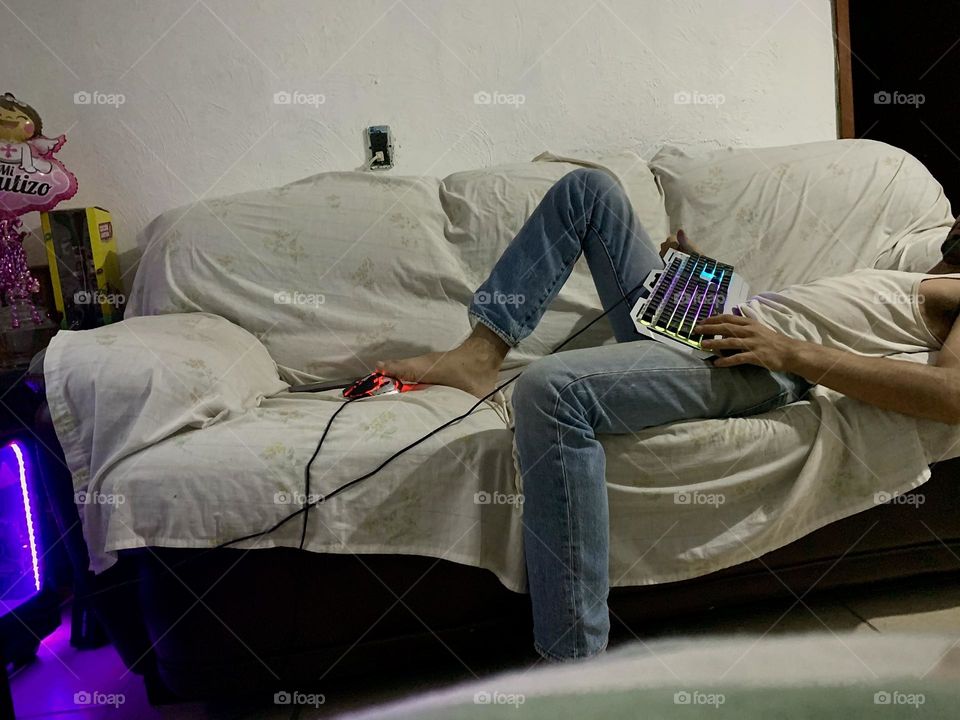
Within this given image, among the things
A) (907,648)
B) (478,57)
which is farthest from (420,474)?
(478,57)

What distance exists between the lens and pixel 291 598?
1074mm

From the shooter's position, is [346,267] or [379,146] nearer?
[346,267]

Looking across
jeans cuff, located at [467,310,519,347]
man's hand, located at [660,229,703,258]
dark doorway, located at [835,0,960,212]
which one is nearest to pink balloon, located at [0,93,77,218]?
jeans cuff, located at [467,310,519,347]

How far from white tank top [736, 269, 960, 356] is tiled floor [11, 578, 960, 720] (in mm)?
488

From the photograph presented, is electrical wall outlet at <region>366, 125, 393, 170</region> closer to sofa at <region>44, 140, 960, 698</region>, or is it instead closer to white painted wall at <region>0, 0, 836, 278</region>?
white painted wall at <region>0, 0, 836, 278</region>

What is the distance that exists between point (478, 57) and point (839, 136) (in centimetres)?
117

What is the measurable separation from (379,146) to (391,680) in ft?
4.44

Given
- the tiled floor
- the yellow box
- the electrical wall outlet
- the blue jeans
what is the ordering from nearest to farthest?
the blue jeans
the tiled floor
the yellow box
the electrical wall outlet

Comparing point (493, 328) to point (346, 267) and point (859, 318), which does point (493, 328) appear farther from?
point (859, 318)

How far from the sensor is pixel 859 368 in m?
1.07

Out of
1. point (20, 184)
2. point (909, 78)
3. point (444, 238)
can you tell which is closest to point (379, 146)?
point (444, 238)

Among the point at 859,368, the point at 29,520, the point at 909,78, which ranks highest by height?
the point at 909,78

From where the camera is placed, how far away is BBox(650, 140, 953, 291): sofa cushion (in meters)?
1.68

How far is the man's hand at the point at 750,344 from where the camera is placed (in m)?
1.08
